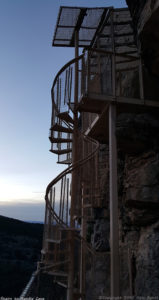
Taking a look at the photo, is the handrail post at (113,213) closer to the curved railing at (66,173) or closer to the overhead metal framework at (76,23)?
the curved railing at (66,173)

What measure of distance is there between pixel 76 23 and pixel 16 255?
26973 millimetres

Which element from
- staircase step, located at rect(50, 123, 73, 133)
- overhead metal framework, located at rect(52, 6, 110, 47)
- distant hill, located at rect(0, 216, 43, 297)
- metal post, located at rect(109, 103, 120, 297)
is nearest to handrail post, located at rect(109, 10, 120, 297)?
metal post, located at rect(109, 103, 120, 297)

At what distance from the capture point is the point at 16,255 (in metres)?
27.3

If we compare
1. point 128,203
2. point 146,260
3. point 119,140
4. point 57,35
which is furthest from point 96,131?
point 57,35

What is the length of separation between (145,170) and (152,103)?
56.4 inches

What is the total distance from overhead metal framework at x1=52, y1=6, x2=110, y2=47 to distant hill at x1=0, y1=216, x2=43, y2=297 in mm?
22374

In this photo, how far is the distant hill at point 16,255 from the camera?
22.6 meters

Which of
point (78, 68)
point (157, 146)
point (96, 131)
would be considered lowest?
point (157, 146)

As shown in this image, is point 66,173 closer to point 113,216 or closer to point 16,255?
point 113,216

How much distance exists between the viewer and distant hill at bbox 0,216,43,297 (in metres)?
22.6

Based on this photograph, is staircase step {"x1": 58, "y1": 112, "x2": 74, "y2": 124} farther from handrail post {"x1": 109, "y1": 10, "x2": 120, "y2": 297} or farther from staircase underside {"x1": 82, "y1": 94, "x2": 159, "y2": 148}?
handrail post {"x1": 109, "y1": 10, "x2": 120, "y2": 297}

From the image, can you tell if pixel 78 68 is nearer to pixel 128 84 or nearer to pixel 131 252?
pixel 128 84

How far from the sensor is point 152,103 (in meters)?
4.82

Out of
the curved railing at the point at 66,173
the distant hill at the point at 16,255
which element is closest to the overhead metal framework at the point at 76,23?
the curved railing at the point at 66,173
